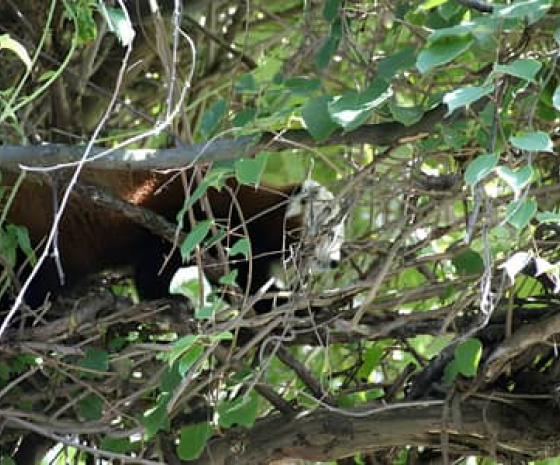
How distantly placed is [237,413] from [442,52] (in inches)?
31.2

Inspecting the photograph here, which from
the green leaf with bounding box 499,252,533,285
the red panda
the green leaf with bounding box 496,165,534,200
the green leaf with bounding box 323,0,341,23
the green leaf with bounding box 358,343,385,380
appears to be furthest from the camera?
the red panda

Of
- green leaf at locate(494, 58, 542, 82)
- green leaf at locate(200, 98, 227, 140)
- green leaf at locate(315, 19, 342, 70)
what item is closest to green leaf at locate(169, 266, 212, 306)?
green leaf at locate(200, 98, 227, 140)

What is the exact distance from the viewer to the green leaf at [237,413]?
2.00m

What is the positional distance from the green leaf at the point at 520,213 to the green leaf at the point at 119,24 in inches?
22.8

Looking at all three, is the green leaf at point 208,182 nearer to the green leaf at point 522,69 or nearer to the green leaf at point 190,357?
the green leaf at point 190,357

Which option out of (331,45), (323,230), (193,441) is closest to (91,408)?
(193,441)

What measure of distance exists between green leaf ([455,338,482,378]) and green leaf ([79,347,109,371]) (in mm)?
640

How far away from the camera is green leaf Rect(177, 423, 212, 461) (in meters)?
2.09

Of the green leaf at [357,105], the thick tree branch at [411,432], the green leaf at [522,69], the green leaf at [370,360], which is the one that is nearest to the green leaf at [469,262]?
the thick tree branch at [411,432]

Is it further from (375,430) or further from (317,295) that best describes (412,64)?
(375,430)

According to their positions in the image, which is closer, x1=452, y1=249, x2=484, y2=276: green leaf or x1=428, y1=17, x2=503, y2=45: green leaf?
x1=428, y1=17, x2=503, y2=45: green leaf

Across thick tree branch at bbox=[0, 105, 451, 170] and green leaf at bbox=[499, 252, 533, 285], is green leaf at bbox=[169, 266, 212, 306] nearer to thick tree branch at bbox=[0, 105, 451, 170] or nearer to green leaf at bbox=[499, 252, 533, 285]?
thick tree branch at bbox=[0, 105, 451, 170]

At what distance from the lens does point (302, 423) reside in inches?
84.7

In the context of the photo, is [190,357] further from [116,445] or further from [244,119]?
[116,445]
